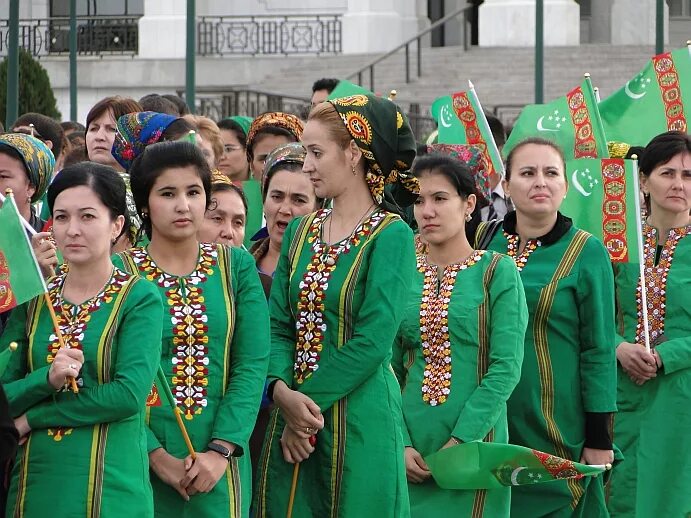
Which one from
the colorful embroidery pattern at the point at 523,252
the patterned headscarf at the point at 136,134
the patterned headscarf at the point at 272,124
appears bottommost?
the colorful embroidery pattern at the point at 523,252

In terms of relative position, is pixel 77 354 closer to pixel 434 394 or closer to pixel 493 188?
pixel 434 394

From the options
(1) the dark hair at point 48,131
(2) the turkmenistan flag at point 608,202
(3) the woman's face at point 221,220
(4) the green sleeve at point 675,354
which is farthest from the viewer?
(1) the dark hair at point 48,131

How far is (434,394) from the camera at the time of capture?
605 centimetres

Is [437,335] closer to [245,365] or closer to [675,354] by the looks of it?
[245,365]

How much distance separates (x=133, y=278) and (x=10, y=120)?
8.97 meters

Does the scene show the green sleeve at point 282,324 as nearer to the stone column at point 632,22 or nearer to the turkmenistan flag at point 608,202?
the turkmenistan flag at point 608,202

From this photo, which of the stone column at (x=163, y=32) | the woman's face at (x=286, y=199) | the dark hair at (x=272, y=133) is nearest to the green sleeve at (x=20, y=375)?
the woman's face at (x=286, y=199)

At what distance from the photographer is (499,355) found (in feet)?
19.7

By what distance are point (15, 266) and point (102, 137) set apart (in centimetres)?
306

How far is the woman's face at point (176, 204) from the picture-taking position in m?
5.41

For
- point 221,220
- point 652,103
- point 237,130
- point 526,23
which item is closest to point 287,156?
point 221,220

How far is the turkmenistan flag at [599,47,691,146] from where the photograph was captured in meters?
9.04

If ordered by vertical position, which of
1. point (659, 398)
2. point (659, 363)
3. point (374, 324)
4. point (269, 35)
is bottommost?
point (659, 398)

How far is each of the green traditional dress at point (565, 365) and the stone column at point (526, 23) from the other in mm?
21904
